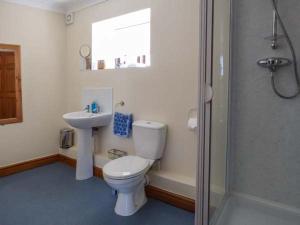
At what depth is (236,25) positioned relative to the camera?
1.78 meters

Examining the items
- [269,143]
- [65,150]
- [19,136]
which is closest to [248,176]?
[269,143]

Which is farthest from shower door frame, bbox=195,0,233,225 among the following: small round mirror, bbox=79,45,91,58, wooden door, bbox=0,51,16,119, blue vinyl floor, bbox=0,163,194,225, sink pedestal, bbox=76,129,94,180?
wooden door, bbox=0,51,16,119

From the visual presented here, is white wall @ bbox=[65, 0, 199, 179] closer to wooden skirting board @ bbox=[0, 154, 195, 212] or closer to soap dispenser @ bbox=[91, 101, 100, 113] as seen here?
wooden skirting board @ bbox=[0, 154, 195, 212]

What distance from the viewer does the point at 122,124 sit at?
101 inches

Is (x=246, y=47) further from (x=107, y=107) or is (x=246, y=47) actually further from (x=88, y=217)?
(x=88, y=217)

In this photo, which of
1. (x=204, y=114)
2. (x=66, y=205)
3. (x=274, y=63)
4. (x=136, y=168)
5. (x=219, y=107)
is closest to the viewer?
(x=204, y=114)

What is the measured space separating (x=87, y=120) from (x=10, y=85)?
1.18 meters

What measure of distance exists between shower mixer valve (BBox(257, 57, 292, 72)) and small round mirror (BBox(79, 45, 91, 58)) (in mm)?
2206

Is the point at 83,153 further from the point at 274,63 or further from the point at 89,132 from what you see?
the point at 274,63

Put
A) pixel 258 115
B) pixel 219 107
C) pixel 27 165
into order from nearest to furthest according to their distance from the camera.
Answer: pixel 219 107, pixel 258 115, pixel 27 165

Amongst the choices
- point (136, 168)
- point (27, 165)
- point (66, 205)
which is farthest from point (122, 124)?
point (27, 165)

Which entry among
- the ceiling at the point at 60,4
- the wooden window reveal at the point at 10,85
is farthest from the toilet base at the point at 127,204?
the ceiling at the point at 60,4

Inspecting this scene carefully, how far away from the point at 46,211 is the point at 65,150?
4.44 feet

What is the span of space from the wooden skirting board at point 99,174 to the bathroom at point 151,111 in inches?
0.5
